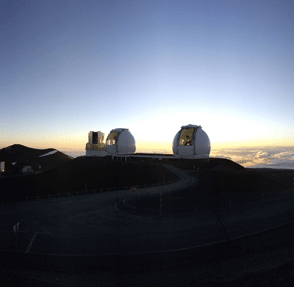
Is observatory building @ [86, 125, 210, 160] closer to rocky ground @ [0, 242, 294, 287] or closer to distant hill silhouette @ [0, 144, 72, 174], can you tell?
distant hill silhouette @ [0, 144, 72, 174]

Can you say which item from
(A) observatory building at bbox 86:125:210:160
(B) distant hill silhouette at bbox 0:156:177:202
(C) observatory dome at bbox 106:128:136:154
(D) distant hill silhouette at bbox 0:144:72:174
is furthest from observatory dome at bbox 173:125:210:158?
(D) distant hill silhouette at bbox 0:144:72:174

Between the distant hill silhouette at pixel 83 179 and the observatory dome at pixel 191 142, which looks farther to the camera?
the observatory dome at pixel 191 142

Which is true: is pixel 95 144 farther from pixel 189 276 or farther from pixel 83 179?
pixel 189 276

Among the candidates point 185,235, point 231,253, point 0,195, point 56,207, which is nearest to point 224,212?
point 185,235

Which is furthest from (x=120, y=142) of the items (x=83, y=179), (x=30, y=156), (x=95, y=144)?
(x=30, y=156)

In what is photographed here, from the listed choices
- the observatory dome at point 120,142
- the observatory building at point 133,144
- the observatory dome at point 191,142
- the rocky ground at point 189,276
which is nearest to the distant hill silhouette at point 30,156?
the observatory building at point 133,144

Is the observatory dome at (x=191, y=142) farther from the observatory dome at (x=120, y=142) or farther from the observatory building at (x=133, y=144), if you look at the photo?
the observatory dome at (x=120, y=142)

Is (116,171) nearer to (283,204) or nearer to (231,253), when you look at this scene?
(283,204)
